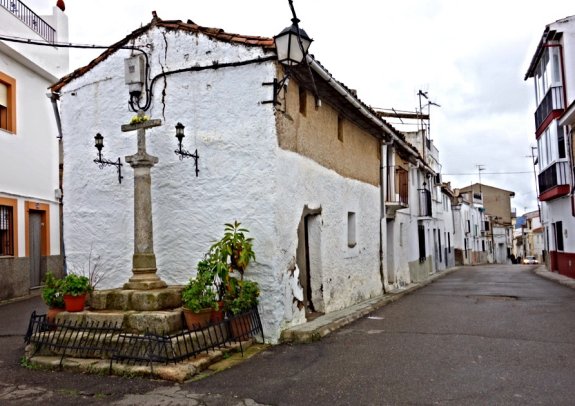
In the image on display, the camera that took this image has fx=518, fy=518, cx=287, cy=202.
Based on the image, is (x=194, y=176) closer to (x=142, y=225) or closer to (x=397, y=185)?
(x=142, y=225)

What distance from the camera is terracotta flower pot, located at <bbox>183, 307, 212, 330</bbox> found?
6.64 meters

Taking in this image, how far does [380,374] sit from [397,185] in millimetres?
11188

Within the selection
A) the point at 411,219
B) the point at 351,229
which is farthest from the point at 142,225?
the point at 411,219

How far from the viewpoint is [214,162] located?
26.5 ft

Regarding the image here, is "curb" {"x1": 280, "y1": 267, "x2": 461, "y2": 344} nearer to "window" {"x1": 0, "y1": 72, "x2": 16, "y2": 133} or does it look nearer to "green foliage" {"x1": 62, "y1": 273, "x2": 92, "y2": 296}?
"green foliage" {"x1": 62, "y1": 273, "x2": 92, "y2": 296}

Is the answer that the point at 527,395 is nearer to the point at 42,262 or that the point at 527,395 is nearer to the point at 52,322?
the point at 52,322

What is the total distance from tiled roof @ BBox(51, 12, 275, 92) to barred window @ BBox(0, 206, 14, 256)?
5693 millimetres

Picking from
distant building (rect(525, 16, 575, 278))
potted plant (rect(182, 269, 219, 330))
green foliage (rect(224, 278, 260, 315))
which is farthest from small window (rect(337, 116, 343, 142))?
distant building (rect(525, 16, 575, 278))

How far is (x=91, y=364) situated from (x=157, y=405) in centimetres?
161

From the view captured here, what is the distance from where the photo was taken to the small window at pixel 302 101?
8.96 metres

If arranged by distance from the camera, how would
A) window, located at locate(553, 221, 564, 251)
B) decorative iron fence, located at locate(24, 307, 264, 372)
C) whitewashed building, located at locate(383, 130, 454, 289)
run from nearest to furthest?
decorative iron fence, located at locate(24, 307, 264, 372) → whitewashed building, located at locate(383, 130, 454, 289) → window, located at locate(553, 221, 564, 251)

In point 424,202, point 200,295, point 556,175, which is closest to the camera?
point 200,295

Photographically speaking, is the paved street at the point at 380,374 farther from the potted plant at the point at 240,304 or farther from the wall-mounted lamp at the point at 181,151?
→ the wall-mounted lamp at the point at 181,151

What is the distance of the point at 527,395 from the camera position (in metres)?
5.03
